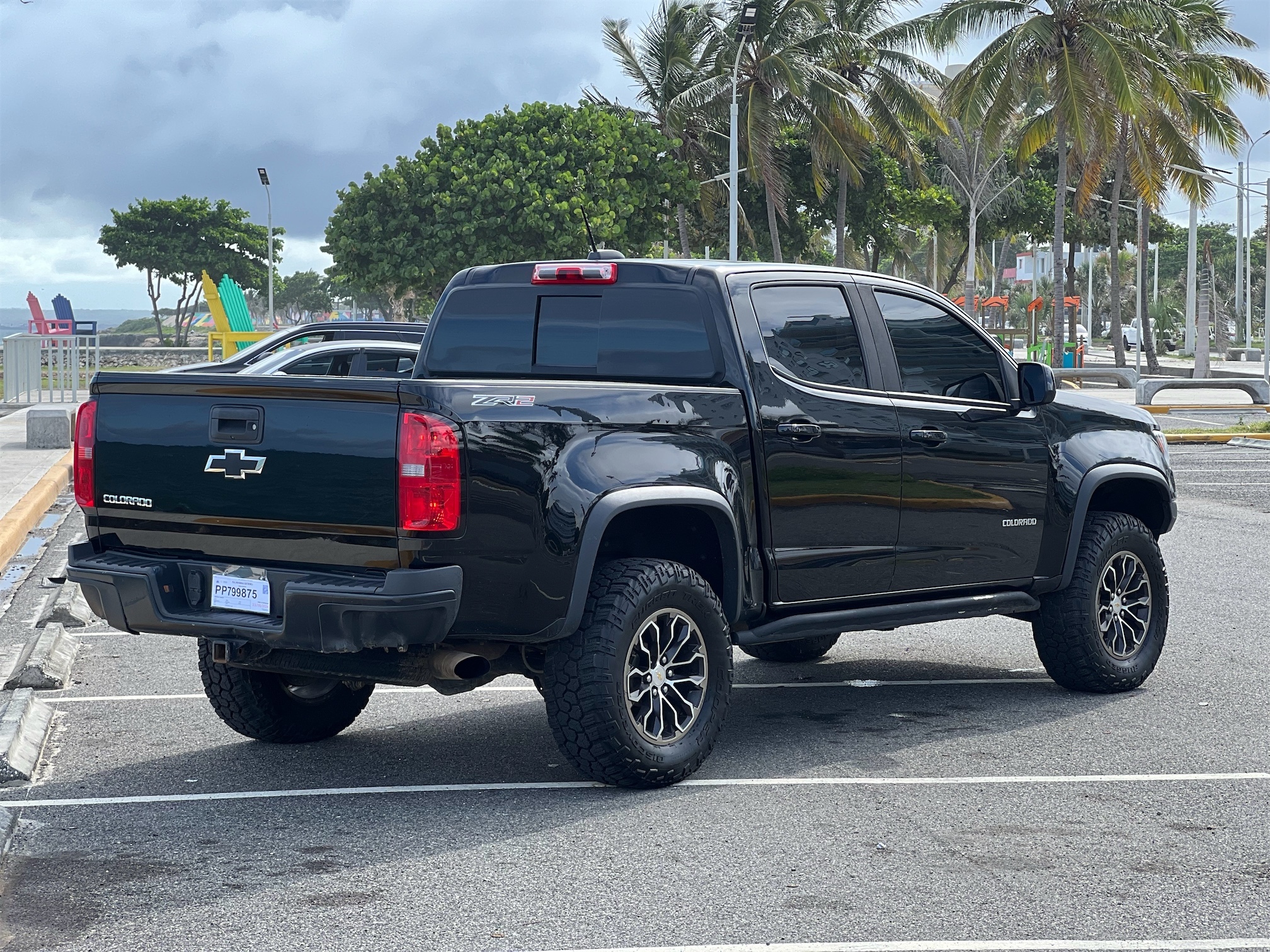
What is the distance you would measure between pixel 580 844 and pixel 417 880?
1.94 feet

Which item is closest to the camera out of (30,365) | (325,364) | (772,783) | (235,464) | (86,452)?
(235,464)

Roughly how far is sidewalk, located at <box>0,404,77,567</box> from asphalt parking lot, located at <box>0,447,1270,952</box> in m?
5.52

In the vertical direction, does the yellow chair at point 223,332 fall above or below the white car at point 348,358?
above

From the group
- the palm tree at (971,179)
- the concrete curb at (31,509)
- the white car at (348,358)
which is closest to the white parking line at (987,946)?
the concrete curb at (31,509)

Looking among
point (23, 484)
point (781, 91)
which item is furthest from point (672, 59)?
point (23, 484)

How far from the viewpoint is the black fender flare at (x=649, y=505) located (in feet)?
17.9

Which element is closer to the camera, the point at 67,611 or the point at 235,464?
the point at 235,464

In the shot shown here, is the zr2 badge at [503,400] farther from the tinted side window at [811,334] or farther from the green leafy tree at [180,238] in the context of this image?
the green leafy tree at [180,238]

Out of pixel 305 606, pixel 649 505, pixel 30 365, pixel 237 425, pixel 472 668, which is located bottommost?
pixel 472 668

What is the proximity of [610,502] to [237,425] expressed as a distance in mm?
1292

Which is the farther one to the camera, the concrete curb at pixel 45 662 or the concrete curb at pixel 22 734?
the concrete curb at pixel 45 662

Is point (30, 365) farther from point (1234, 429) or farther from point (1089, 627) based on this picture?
point (1089, 627)

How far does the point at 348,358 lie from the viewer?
13.2 m

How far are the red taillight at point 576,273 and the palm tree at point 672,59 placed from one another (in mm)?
42538
